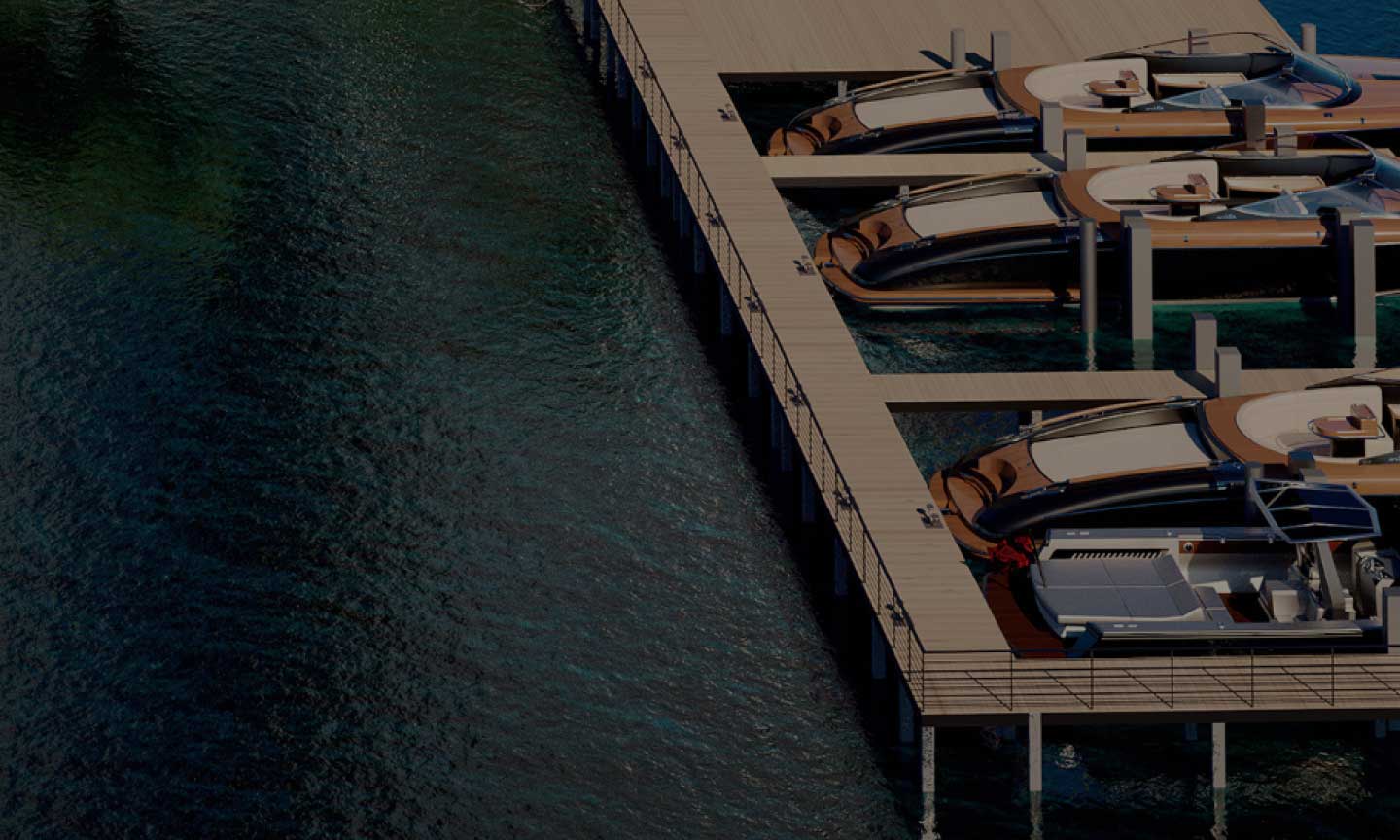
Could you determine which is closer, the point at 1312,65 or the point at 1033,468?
the point at 1033,468

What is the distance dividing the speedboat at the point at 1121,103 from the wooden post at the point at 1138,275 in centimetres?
611

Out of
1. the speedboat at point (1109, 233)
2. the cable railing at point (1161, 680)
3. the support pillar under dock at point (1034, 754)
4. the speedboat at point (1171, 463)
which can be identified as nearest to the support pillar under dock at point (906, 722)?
the cable railing at point (1161, 680)

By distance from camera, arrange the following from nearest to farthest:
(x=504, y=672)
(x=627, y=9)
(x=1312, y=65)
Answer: (x=504, y=672), (x=1312, y=65), (x=627, y=9)

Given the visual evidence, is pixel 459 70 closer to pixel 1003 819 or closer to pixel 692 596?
pixel 692 596

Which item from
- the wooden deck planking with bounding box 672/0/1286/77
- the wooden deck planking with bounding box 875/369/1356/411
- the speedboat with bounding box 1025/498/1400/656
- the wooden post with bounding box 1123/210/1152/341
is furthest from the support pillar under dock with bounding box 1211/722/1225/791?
the wooden deck planking with bounding box 672/0/1286/77

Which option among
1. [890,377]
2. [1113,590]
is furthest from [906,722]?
[890,377]

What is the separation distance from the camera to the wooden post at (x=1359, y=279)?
52.5 metres

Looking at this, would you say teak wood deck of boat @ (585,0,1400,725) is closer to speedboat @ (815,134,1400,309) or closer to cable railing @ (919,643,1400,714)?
cable railing @ (919,643,1400,714)

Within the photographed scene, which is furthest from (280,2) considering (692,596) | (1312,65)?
(692,596)

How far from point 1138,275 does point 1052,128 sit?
663 cm

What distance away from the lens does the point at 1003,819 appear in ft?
127

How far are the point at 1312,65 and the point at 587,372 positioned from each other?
59.3 feet

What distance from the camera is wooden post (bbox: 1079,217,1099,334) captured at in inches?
2072

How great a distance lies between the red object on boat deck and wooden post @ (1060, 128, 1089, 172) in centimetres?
1386
